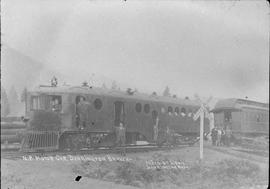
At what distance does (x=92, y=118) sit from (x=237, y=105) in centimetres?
439

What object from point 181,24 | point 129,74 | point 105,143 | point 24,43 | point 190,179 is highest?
point 181,24

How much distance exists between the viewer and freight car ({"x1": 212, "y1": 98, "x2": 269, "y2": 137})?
10477mm

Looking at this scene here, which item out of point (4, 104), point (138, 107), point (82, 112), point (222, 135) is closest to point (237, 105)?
point (222, 135)

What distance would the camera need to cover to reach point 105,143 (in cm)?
981

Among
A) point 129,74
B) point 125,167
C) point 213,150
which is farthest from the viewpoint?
point 213,150

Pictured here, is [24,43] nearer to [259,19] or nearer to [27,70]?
[27,70]

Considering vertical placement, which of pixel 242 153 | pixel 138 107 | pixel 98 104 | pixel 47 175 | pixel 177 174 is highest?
pixel 98 104

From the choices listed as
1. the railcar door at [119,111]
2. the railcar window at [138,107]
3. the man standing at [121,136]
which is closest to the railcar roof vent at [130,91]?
the railcar door at [119,111]

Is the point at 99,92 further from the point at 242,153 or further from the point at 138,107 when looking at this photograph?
the point at 242,153

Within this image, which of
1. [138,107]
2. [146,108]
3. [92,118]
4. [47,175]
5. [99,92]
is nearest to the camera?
[47,175]

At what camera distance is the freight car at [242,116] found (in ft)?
34.4

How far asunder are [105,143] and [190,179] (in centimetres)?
261

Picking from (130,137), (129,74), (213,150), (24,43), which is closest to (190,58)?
(129,74)

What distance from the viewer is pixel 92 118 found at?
393 inches
